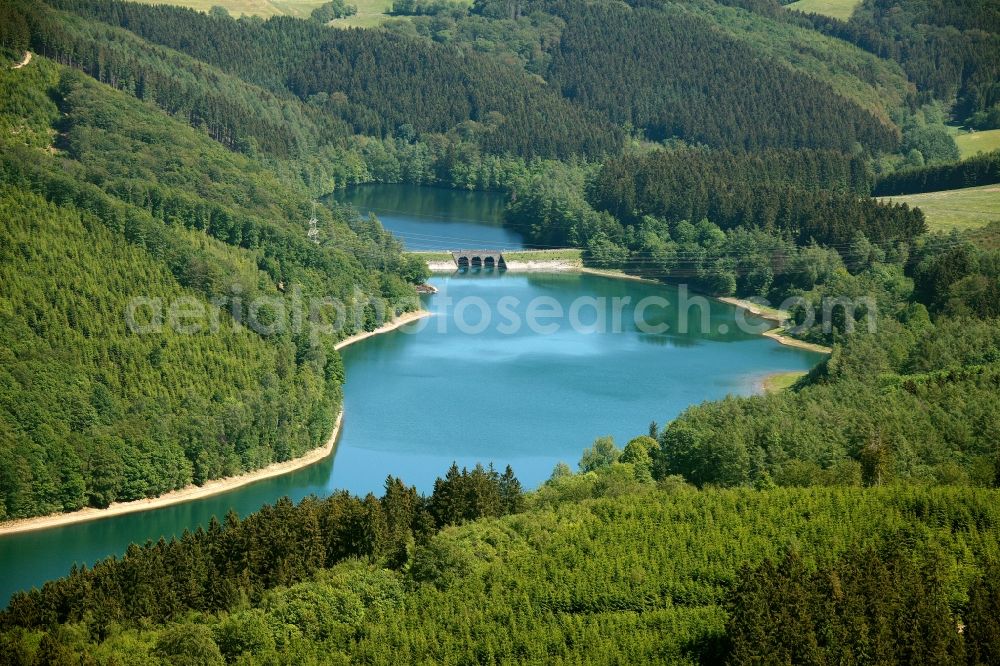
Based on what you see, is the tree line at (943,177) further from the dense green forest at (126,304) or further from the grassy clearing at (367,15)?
the grassy clearing at (367,15)

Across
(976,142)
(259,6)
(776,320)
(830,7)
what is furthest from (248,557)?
(830,7)

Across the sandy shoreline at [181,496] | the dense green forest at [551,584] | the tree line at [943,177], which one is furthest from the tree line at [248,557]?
the tree line at [943,177]

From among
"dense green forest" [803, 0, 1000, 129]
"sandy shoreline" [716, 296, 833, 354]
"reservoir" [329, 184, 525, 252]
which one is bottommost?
"sandy shoreline" [716, 296, 833, 354]

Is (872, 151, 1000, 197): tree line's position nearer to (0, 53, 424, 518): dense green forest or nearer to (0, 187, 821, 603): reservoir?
(0, 187, 821, 603): reservoir

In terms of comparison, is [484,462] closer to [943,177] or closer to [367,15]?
[943,177]

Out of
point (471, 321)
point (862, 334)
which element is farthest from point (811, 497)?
point (471, 321)

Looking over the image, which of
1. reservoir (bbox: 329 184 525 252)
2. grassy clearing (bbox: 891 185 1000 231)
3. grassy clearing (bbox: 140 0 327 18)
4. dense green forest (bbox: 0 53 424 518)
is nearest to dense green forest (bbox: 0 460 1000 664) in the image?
dense green forest (bbox: 0 53 424 518)

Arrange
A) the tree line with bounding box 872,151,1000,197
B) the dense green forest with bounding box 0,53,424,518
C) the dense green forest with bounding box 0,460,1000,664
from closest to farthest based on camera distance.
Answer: the dense green forest with bounding box 0,460,1000,664, the dense green forest with bounding box 0,53,424,518, the tree line with bounding box 872,151,1000,197
